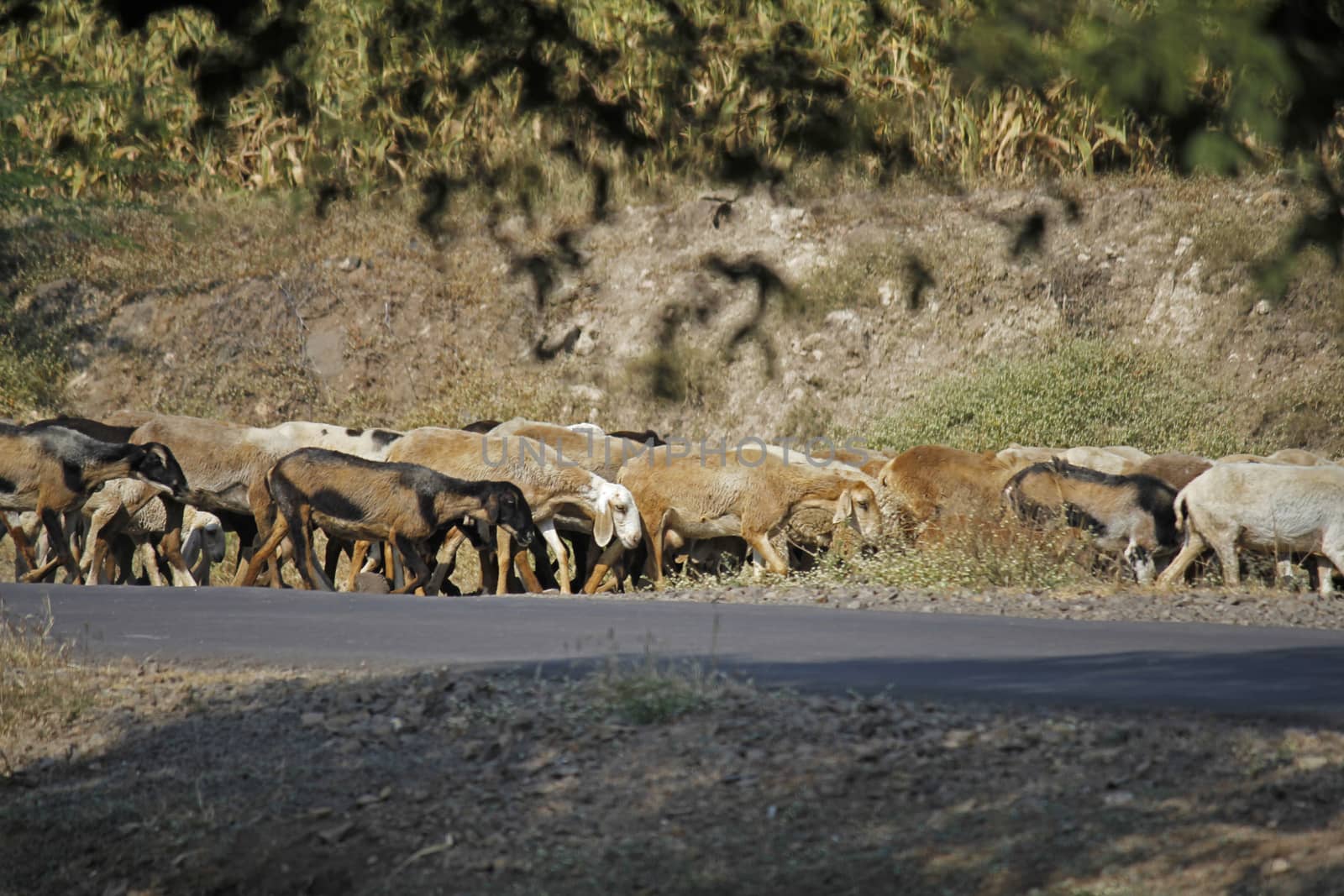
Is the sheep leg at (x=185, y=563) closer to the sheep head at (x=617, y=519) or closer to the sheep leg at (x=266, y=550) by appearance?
the sheep leg at (x=266, y=550)

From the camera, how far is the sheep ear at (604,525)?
1780cm

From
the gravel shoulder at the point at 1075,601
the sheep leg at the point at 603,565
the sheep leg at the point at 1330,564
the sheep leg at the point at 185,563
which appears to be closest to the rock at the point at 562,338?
the sheep leg at the point at 185,563

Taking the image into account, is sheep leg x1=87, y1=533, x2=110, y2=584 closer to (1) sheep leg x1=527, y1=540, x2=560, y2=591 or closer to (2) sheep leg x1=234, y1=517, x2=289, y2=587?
(2) sheep leg x1=234, y1=517, x2=289, y2=587

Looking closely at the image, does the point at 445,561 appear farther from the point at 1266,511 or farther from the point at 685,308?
the point at 685,308

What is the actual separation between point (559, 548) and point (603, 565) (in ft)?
1.83

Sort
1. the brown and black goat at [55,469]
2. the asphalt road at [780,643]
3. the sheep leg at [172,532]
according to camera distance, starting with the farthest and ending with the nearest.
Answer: the sheep leg at [172,532]
the brown and black goat at [55,469]
the asphalt road at [780,643]

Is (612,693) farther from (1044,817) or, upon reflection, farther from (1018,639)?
(1018,639)

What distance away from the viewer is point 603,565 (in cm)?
1806

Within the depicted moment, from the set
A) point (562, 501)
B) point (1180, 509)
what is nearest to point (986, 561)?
point (1180, 509)

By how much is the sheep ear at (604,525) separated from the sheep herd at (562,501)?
3cm

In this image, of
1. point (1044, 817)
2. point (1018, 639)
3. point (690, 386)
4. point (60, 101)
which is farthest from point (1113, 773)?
point (690, 386)

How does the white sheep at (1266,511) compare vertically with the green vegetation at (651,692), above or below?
above

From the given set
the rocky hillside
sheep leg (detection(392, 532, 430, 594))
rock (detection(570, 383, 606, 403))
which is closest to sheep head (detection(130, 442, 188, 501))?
sheep leg (detection(392, 532, 430, 594))

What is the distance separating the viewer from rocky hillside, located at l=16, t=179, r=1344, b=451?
3297 cm
